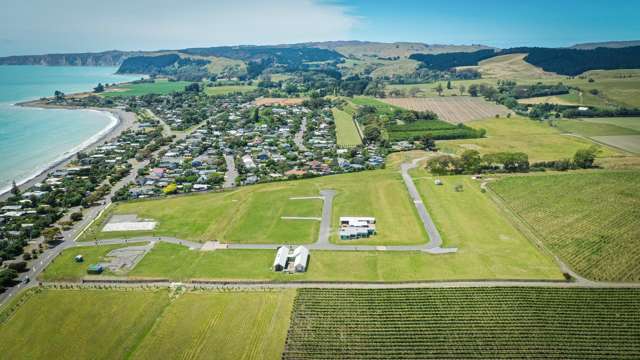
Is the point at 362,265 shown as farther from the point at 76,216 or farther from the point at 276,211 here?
the point at 76,216

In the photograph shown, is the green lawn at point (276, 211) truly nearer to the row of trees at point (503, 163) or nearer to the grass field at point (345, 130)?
the row of trees at point (503, 163)

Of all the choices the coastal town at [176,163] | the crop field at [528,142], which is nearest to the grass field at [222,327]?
the coastal town at [176,163]

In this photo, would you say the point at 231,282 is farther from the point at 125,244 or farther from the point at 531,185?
the point at 531,185

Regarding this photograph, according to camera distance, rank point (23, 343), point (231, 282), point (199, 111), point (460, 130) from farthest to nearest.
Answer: point (199, 111) < point (460, 130) < point (231, 282) < point (23, 343)

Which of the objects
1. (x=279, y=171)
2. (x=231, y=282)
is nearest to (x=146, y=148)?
(x=279, y=171)

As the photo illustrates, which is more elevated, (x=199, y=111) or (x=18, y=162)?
(x=199, y=111)

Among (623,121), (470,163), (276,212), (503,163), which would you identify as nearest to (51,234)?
(276,212)
